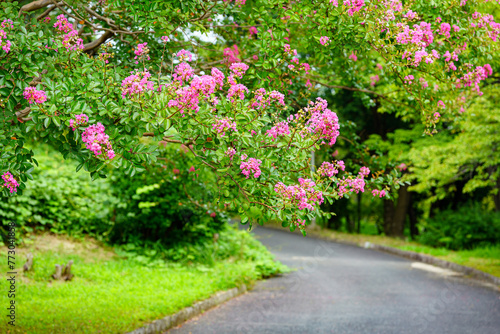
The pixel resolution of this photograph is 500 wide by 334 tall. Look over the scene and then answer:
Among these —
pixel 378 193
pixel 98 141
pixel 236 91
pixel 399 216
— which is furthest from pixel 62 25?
pixel 399 216

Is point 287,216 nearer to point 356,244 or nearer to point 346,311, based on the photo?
point 346,311

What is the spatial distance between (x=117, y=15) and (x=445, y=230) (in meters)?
16.5

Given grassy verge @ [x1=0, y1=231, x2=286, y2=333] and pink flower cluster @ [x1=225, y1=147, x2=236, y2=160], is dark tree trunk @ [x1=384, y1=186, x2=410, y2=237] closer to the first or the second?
grassy verge @ [x1=0, y1=231, x2=286, y2=333]

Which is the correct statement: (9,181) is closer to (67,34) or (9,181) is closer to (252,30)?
(67,34)

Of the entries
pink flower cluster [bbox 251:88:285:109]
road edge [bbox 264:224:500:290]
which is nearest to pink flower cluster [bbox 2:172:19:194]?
pink flower cluster [bbox 251:88:285:109]

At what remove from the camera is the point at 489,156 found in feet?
46.1

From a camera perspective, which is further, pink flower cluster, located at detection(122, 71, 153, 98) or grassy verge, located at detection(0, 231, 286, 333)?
grassy verge, located at detection(0, 231, 286, 333)

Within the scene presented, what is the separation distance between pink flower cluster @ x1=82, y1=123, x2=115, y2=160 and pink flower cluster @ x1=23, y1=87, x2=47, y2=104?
0.38 metres

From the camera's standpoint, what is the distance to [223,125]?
3.80m

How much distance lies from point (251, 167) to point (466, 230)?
16.6 m

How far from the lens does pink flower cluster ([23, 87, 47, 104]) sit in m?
3.53

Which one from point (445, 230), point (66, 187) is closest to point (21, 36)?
point (66, 187)

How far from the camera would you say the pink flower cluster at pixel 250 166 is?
12.7 feet

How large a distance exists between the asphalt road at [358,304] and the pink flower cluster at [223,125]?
4.05 meters
